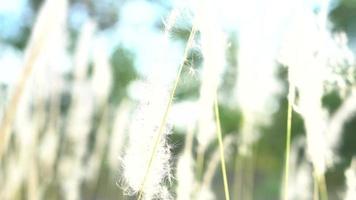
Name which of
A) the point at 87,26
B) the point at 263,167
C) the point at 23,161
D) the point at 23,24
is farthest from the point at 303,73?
the point at 263,167

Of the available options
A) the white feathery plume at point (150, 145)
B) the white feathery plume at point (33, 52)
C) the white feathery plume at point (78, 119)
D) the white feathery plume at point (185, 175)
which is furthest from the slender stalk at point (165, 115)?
the white feathery plume at point (78, 119)

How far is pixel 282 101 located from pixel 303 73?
29.1ft

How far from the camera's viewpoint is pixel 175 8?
33.6 inches

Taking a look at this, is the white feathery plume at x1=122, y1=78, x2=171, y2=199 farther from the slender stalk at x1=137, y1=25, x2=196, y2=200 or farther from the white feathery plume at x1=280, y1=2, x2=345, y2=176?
the white feathery plume at x1=280, y1=2, x2=345, y2=176

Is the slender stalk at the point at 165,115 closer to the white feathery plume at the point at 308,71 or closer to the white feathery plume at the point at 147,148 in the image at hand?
the white feathery plume at the point at 147,148

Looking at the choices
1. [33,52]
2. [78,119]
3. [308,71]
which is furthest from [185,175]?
[78,119]

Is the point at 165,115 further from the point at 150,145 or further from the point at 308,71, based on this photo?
the point at 308,71

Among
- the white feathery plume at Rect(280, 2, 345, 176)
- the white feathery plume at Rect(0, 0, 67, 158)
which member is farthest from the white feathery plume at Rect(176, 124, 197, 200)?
the white feathery plume at Rect(0, 0, 67, 158)

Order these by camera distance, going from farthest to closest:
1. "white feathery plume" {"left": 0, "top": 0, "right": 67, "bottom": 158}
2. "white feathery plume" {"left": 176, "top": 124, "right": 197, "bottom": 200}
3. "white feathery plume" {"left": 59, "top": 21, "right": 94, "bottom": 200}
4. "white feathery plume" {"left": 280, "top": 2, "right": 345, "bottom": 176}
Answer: "white feathery plume" {"left": 59, "top": 21, "right": 94, "bottom": 200}
"white feathery plume" {"left": 176, "top": 124, "right": 197, "bottom": 200}
"white feathery plume" {"left": 280, "top": 2, "right": 345, "bottom": 176}
"white feathery plume" {"left": 0, "top": 0, "right": 67, "bottom": 158}

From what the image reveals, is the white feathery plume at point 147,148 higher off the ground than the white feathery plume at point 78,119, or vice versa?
the white feathery plume at point 147,148

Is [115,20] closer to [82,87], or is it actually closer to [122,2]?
[122,2]

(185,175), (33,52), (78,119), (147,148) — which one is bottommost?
(78,119)

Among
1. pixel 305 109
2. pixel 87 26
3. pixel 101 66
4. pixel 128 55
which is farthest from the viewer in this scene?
pixel 128 55

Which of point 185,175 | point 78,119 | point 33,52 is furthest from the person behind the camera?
point 78,119
